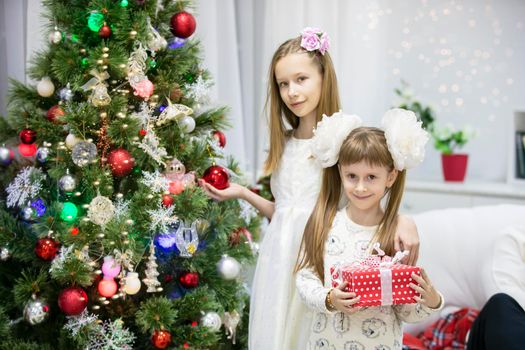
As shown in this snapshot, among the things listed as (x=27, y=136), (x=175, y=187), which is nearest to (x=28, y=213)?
(x=27, y=136)

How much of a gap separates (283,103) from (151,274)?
28.0 inches

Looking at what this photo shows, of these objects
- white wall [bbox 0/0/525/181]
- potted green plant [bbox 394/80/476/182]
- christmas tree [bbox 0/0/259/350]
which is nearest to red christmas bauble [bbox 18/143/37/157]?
christmas tree [bbox 0/0/259/350]

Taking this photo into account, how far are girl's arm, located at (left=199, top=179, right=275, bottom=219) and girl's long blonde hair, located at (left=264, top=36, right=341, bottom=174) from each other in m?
0.11

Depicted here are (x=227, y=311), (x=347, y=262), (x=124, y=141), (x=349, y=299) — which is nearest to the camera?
(x=349, y=299)

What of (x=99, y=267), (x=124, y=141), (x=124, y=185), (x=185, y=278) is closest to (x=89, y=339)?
(x=99, y=267)

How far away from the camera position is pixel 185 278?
207 centimetres

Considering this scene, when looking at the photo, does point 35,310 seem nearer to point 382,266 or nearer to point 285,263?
point 285,263

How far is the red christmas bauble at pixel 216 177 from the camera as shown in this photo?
2078 mm

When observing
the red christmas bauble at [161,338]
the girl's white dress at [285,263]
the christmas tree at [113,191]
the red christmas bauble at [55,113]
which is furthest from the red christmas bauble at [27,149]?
the girl's white dress at [285,263]

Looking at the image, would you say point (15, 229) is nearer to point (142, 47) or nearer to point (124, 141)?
point (124, 141)

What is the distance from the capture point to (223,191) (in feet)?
6.85

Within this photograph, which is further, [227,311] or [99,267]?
[227,311]

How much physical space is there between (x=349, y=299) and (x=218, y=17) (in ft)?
6.10

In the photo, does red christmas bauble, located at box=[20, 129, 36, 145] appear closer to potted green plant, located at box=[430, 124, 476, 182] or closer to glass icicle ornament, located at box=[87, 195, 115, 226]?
glass icicle ornament, located at box=[87, 195, 115, 226]
